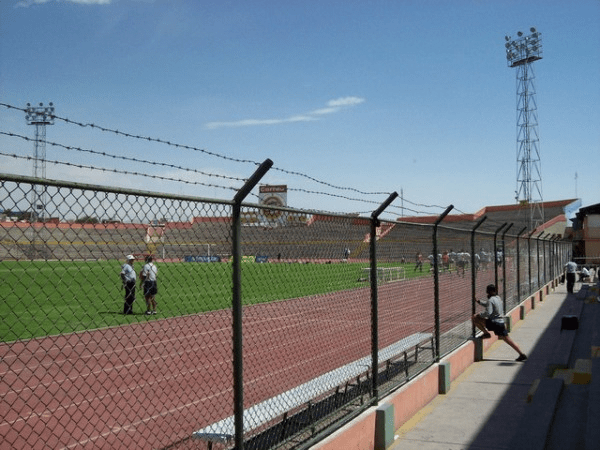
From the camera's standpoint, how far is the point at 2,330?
15078 mm

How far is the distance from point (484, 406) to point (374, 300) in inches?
107

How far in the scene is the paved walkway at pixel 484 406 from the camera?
21.2ft

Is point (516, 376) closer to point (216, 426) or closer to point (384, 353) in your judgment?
point (384, 353)

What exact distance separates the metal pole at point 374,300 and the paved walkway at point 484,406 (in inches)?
28.1

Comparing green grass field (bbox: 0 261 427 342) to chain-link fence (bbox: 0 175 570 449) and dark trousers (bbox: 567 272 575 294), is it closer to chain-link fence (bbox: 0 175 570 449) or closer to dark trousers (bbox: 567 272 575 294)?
chain-link fence (bbox: 0 175 570 449)

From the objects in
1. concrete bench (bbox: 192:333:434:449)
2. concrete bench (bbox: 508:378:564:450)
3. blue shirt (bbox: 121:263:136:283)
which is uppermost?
blue shirt (bbox: 121:263:136:283)

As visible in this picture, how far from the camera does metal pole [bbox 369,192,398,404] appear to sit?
6297 mm

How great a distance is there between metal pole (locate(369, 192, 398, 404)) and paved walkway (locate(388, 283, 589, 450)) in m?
0.71

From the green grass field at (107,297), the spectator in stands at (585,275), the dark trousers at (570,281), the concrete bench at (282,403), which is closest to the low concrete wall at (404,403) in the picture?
the concrete bench at (282,403)

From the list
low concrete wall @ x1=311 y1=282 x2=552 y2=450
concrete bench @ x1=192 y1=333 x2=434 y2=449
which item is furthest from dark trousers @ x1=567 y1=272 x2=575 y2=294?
concrete bench @ x1=192 y1=333 x2=434 y2=449

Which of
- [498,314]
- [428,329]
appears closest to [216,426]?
[498,314]

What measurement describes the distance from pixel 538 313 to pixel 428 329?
214 inches

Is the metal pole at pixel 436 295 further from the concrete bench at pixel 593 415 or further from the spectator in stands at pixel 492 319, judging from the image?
the spectator in stands at pixel 492 319

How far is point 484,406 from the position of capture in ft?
25.7
